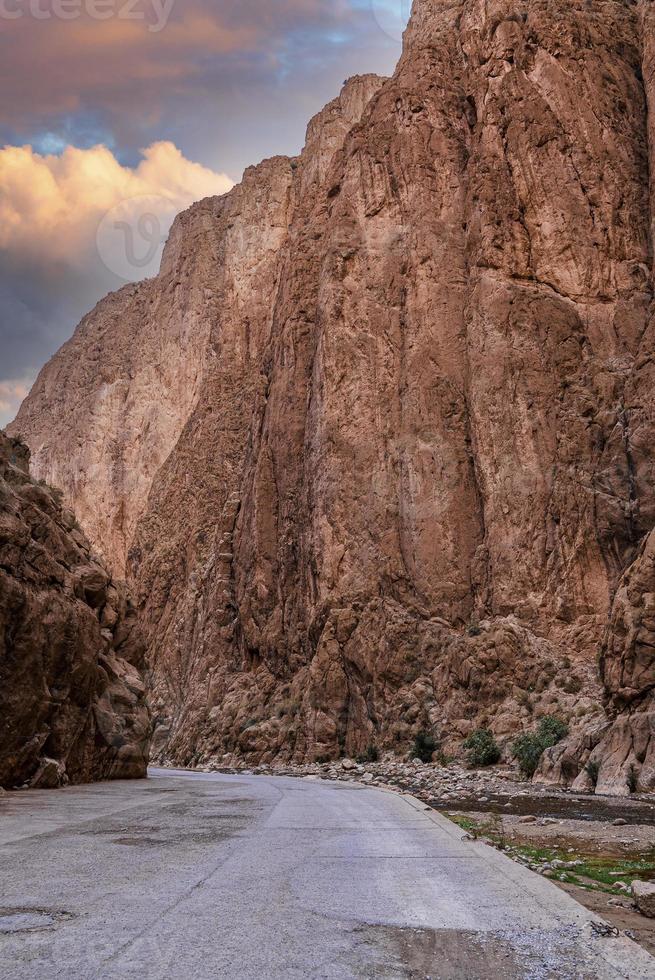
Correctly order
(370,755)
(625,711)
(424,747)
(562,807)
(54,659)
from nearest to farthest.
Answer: (562,807) → (54,659) → (625,711) → (424,747) → (370,755)

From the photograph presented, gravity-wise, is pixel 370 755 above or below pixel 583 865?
below

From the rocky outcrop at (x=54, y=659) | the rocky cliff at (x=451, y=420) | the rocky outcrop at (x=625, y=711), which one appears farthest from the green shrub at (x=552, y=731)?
the rocky outcrop at (x=54, y=659)

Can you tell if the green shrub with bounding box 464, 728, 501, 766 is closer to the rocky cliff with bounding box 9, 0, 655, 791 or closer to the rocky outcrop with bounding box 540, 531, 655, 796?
the rocky cliff with bounding box 9, 0, 655, 791

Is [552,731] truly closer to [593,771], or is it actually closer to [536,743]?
[536,743]

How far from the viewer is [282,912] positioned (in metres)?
4.56

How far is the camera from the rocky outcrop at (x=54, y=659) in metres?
16.5

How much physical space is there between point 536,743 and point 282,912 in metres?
22.9

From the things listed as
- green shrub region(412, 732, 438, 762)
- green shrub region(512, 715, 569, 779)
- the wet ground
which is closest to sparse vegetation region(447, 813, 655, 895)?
the wet ground

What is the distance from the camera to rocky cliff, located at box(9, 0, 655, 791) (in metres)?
35.6

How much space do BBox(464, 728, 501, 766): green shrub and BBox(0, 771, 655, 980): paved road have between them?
70.6ft

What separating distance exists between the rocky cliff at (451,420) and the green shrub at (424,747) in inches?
28.2

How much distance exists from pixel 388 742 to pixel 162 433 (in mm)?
54016

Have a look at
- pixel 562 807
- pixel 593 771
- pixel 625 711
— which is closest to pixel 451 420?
pixel 625 711

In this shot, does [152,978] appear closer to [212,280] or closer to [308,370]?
[308,370]
